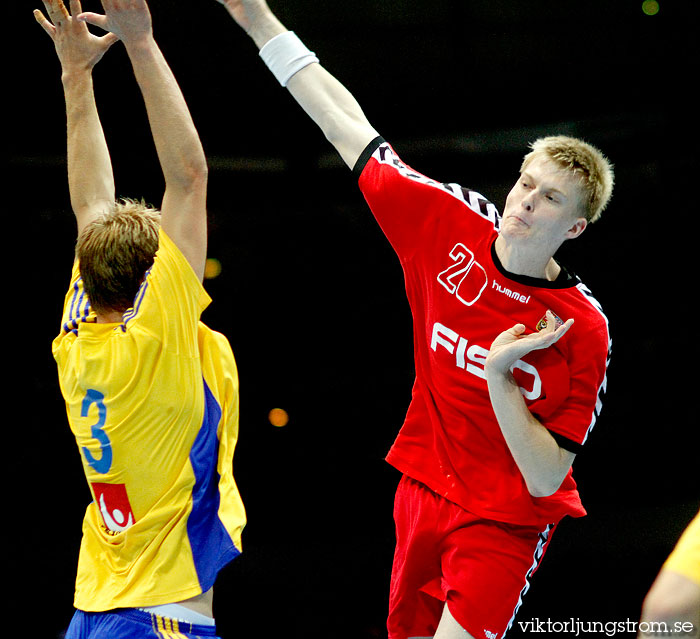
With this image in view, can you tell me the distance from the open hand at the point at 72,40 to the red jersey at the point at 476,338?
948 mm

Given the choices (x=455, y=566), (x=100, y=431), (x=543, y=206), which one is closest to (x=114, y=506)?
(x=100, y=431)

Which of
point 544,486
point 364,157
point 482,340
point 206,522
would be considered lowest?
point 206,522

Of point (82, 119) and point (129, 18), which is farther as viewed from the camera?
point (82, 119)

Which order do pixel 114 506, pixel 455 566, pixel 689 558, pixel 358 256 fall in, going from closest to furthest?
pixel 689 558
pixel 114 506
pixel 455 566
pixel 358 256

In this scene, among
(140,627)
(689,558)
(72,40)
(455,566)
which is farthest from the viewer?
(72,40)

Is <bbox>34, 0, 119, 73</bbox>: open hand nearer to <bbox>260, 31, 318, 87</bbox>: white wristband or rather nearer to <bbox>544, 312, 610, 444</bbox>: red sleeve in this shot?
<bbox>260, 31, 318, 87</bbox>: white wristband

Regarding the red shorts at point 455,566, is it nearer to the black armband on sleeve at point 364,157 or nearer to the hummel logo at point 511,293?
the hummel logo at point 511,293

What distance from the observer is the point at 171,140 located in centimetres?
228

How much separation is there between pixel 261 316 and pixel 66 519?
6.15 ft

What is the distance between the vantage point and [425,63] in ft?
20.0

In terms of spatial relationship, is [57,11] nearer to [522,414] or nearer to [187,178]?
[187,178]

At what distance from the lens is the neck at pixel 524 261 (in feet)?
8.55

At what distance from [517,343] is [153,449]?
1.03 metres

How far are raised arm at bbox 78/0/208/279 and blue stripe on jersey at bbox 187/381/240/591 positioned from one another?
476 millimetres
